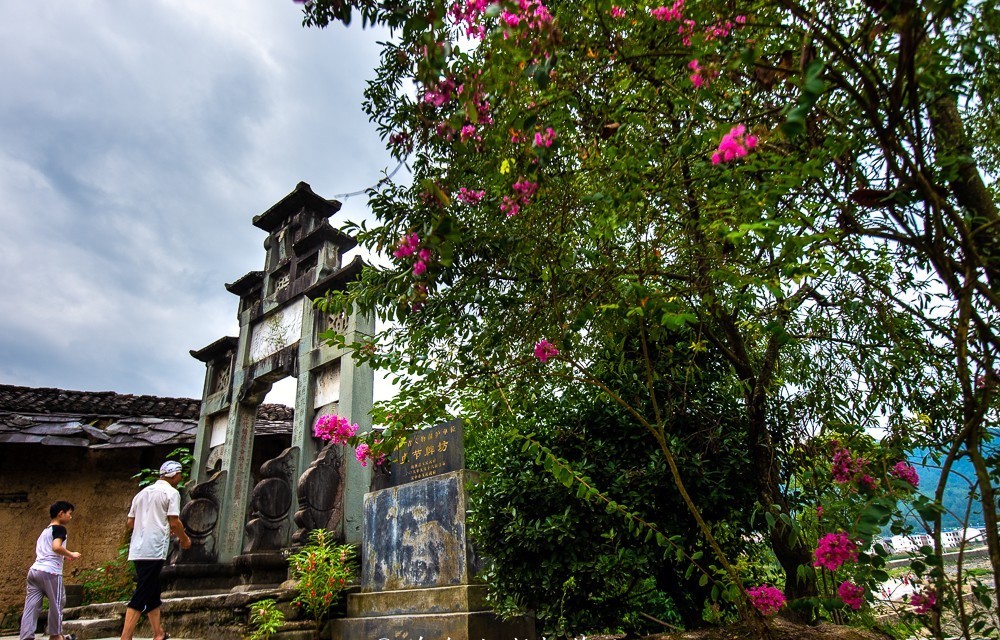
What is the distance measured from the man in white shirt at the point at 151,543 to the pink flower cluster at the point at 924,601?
5.34 metres

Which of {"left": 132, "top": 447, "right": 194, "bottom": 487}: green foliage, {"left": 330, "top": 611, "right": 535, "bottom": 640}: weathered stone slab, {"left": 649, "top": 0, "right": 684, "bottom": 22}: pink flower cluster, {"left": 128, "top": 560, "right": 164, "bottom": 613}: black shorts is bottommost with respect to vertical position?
{"left": 330, "top": 611, "right": 535, "bottom": 640}: weathered stone slab

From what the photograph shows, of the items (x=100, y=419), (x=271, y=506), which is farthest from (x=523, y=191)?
(x=100, y=419)

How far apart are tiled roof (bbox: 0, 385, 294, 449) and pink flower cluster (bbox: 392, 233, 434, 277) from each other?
30.3ft

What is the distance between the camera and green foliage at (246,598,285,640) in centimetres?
548

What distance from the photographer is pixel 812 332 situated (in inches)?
139

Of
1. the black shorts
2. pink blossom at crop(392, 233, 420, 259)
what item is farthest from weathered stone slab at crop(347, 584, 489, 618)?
pink blossom at crop(392, 233, 420, 259)

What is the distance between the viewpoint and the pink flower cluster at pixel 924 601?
2.28 m

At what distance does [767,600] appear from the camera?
2783 millimetres

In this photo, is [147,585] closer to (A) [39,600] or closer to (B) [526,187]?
(A) [39,600]

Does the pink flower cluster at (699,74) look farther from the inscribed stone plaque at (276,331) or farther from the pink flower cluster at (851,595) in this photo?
the inscribed stone plaque at (276,331)

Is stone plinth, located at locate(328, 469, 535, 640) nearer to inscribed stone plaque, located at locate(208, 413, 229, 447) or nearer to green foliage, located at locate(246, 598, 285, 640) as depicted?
green foliage, located at locate(246, 598, 285, 640)

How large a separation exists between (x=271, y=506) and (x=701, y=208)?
6940mm

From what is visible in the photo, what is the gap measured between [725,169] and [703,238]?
55 cm

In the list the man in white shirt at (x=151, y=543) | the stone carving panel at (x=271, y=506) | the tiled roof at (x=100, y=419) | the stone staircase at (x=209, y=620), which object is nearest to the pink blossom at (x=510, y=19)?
the man in white shirt at (x=151, y=543)
